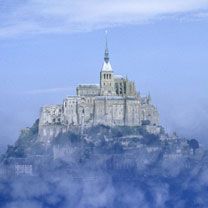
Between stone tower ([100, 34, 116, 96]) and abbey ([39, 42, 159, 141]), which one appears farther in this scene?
stone tower ([100, 34, 116, 96])

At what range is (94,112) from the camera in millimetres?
84562

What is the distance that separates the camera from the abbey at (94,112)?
84438mm

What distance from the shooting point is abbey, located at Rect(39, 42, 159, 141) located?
277 ft

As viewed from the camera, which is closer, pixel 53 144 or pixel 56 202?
pixel 56 202

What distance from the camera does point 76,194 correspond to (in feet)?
260

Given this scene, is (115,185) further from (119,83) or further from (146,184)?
(119,83)

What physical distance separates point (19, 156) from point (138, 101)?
723 centimetres

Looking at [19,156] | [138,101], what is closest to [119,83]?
[138,101]

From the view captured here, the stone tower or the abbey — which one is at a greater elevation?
the stone tower

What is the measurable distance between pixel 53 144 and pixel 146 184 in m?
6.32

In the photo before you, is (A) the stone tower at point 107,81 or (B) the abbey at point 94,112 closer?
(B) the abbey at point 94,112

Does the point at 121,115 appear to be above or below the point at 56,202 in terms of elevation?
above

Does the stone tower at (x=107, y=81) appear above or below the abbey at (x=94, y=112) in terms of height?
above

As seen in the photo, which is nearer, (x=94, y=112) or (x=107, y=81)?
(x=94, y=112)
